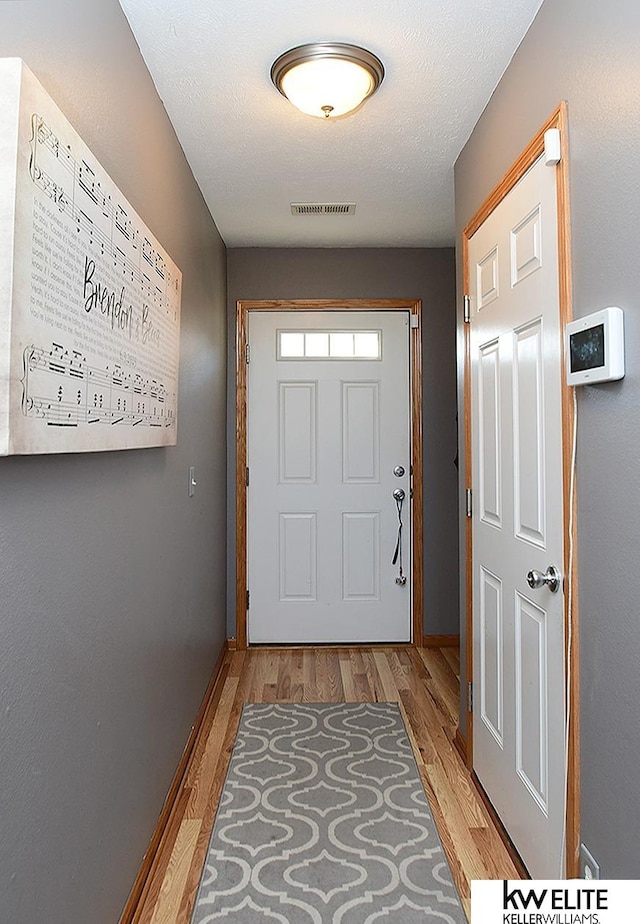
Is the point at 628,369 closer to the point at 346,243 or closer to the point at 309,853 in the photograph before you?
the point at 309,853

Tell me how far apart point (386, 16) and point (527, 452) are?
125 cm

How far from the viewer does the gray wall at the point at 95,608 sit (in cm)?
103

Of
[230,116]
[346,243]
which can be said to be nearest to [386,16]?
[230,116]

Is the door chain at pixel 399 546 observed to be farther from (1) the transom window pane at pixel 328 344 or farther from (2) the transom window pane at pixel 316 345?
(2) the transom window pane at pixel 316 345

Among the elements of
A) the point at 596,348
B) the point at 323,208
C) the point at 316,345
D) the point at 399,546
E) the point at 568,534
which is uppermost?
the point at 323,208

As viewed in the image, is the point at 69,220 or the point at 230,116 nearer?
the point at 69,220

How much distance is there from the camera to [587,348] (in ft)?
4.39

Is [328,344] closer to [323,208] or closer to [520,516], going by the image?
[323,208]

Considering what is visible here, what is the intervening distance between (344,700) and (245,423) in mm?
1666

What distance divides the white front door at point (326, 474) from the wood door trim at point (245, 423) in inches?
1.7

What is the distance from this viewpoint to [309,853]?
1.86 meters
